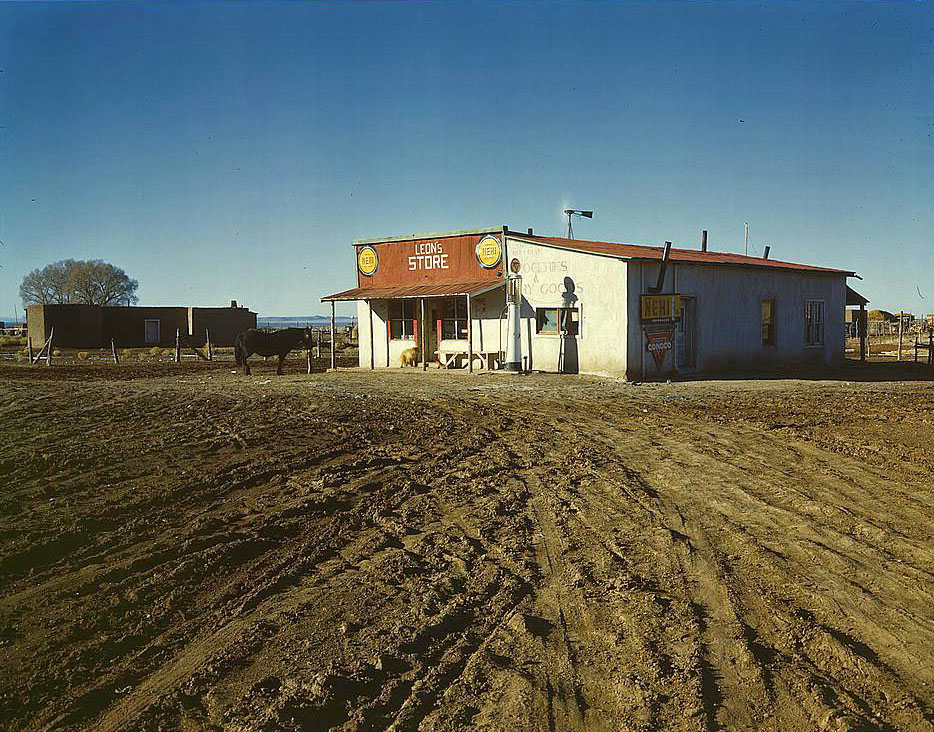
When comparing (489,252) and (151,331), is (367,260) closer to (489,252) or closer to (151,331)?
(489,252)

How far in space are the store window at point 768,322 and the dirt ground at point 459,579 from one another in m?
15.4

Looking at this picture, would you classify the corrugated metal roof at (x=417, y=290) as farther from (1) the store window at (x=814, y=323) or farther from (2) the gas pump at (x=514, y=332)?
(1) the store window at (x=814, y=323)

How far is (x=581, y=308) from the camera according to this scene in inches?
902

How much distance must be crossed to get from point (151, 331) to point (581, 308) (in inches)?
1472

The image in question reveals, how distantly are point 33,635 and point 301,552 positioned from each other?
205 centimetres

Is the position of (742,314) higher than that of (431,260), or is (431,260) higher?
(431,260)

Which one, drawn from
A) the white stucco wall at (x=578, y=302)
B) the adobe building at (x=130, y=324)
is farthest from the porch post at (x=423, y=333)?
the adobe building at (x=130, y=324)

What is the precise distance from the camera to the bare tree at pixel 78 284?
8306cm

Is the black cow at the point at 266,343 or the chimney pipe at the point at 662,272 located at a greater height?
the chimney pipe at the point at 662,272

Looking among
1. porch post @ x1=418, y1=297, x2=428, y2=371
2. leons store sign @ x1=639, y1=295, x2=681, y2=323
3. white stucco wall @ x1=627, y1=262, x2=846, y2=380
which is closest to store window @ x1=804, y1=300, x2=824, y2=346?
white stucco wall @ x1=627, y1=262, x2=846, y2=380

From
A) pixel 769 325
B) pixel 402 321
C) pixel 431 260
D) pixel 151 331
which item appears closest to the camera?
pixel 431 260

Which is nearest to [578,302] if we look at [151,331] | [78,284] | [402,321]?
[402,321]

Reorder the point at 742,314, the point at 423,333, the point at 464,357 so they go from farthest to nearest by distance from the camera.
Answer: the point at 423,333 < the point at 464,357 < the point at 742,314

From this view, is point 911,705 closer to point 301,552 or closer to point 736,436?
point 301,552
